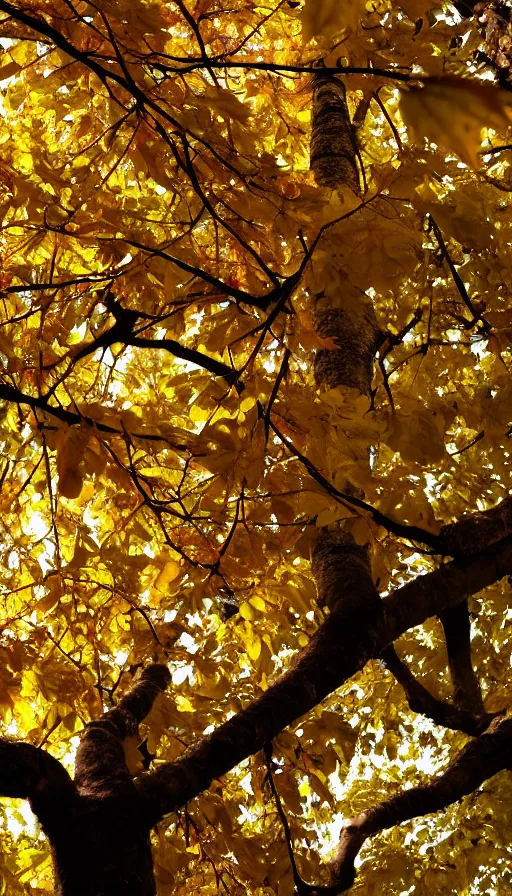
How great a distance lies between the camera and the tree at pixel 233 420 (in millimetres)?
1571

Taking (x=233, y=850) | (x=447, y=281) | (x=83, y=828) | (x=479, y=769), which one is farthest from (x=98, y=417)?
(x=447, y=281)

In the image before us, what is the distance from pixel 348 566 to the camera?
94.6 inches

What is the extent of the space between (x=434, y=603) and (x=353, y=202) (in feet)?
4.51

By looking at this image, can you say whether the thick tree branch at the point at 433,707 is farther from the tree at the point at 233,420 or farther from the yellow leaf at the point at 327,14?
the yellow leaf at the point at 327,14

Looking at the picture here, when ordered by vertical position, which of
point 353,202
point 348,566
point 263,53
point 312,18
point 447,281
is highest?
point 263,53

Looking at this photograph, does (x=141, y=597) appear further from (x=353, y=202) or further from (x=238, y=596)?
(x=353, y=202)

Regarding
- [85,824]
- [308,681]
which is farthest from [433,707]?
[85,824]

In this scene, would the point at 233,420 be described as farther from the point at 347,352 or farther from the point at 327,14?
the point at 347,352

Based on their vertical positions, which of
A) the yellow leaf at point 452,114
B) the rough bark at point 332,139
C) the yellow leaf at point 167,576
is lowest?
the yellow leaf at point 452,114

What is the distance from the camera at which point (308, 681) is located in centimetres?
207

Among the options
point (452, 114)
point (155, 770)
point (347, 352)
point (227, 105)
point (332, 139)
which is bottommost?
point (452, 114)

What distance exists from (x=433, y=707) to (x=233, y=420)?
1.72 metres

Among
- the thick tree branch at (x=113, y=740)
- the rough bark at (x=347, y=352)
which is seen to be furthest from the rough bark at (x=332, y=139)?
the thick tree branch at (x=113, y=740)

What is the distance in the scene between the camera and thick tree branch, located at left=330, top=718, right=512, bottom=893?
2783 millimetres
